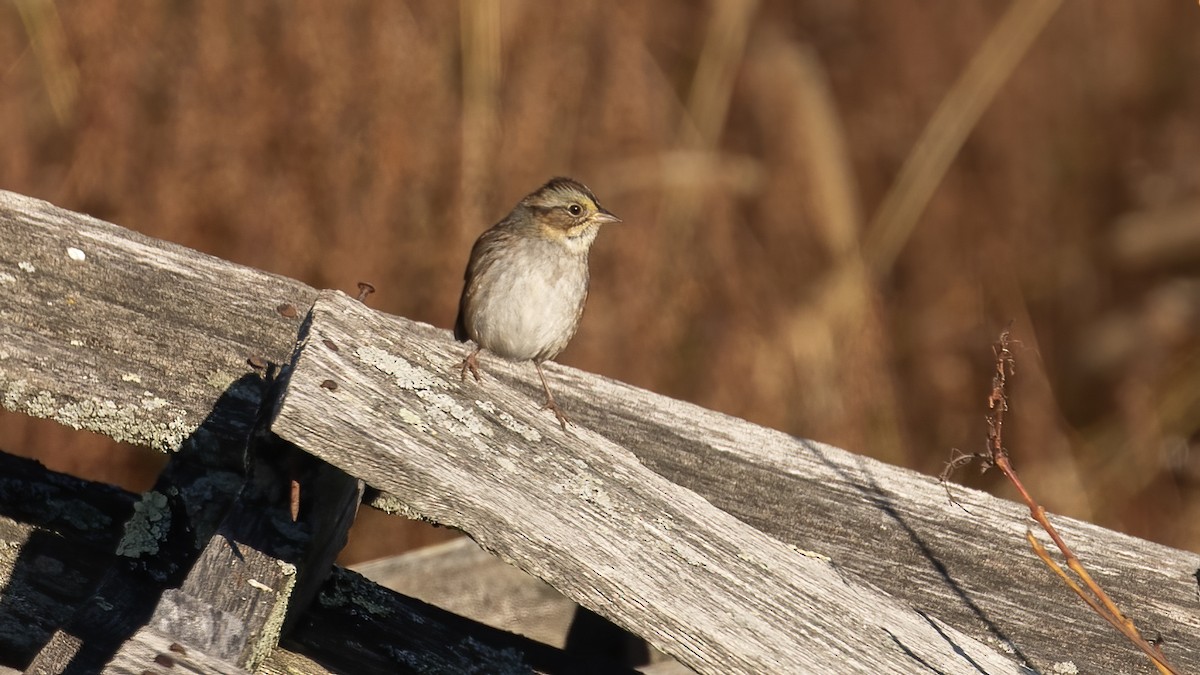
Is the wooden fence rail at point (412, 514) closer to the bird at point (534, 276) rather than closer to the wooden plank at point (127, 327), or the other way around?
the wooden plank at point (127, 327)

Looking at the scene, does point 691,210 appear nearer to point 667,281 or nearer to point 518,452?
point 667,281

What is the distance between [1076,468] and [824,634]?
3526mm

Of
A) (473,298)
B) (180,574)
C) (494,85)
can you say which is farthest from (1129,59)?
(180,574)

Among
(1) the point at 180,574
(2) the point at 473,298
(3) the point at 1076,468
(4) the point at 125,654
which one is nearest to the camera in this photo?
(4) the point at 125,654

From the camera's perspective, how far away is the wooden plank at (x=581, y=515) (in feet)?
5.44

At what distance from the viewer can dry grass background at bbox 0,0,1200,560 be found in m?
4.57

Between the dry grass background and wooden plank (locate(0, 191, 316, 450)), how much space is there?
2.36 m

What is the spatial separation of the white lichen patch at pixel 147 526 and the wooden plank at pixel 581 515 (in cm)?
41

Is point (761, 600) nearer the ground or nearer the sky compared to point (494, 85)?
nearer the ground

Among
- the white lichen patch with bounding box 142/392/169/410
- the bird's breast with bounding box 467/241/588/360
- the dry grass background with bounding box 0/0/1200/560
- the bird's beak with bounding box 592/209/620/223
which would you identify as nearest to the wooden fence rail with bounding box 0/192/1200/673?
the white lichen patch with bounding box 142/392/169/410

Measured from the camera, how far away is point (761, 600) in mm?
1818

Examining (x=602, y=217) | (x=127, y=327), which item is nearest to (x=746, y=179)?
(x=602, y=217)

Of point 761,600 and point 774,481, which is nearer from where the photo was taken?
point 761,600

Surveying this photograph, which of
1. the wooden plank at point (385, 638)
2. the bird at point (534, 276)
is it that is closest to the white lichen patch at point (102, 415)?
the wooden plank at point (385, 638)
